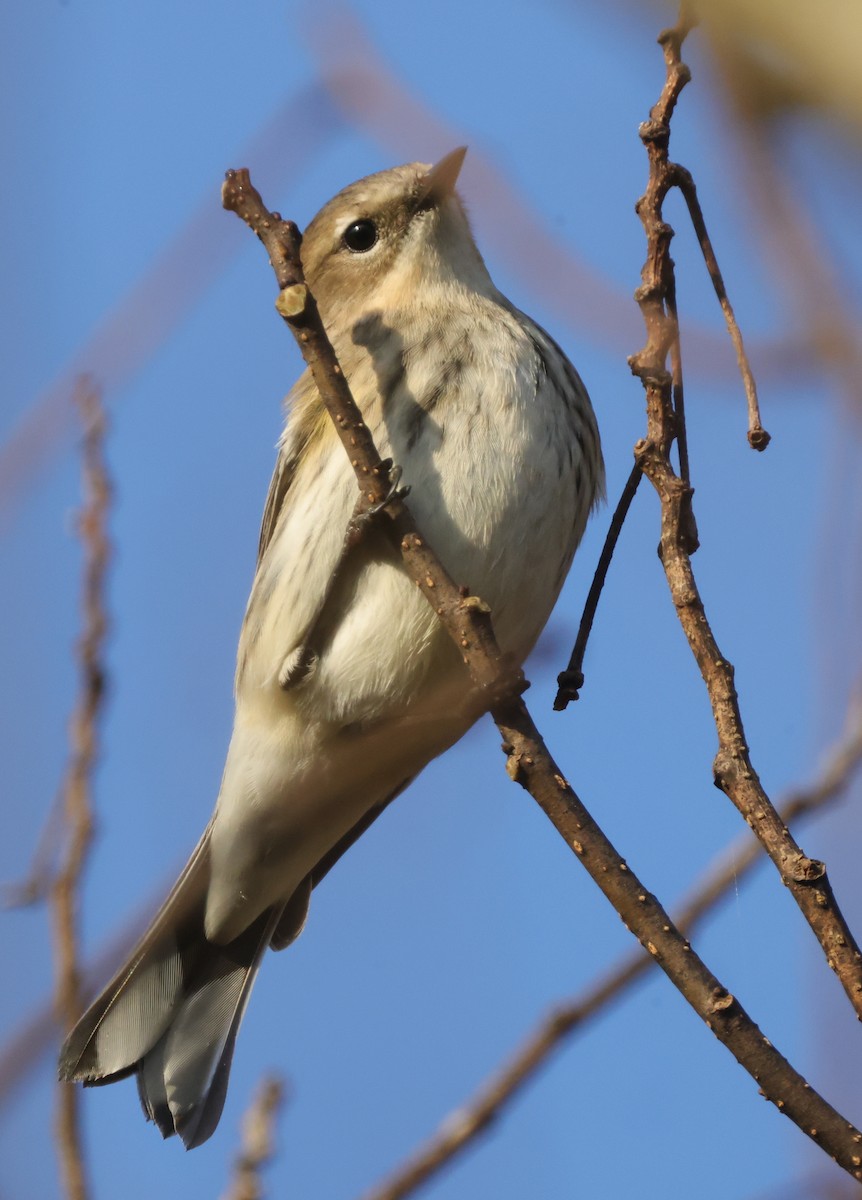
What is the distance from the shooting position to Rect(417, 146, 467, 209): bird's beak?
532cm

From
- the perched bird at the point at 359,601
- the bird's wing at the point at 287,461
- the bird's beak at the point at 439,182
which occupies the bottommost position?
the perched bird at the point at 359,601

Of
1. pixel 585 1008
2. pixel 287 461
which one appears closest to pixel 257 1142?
pixel 585 1008

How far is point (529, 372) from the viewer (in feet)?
15.7

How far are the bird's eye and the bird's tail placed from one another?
2.32 m

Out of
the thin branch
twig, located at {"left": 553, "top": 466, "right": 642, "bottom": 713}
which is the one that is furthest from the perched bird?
the thin branch

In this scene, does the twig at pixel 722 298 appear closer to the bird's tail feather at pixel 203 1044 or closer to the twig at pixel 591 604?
the twig at pixel 591 604

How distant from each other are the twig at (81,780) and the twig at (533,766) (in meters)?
0.78

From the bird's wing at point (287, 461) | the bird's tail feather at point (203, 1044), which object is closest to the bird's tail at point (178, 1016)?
the bird's tail feather at point (203, 1044)

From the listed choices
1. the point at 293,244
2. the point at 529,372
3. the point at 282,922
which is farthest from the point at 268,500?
the point at 293,244

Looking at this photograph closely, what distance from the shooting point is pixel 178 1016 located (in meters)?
4.92

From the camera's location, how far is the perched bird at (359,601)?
14.9 ft

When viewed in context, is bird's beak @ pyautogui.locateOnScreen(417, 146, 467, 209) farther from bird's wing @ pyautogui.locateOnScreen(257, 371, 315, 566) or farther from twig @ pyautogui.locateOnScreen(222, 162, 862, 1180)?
twig @ pyautogui.locateOnScreen(222, 162, 862, 1180)

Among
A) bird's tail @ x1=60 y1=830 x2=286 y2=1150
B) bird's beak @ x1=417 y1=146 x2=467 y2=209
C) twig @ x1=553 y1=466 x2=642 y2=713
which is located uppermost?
bird's beak @ x1=417 y1=146 x2=467 y2=209

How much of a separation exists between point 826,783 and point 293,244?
5.45 feet
